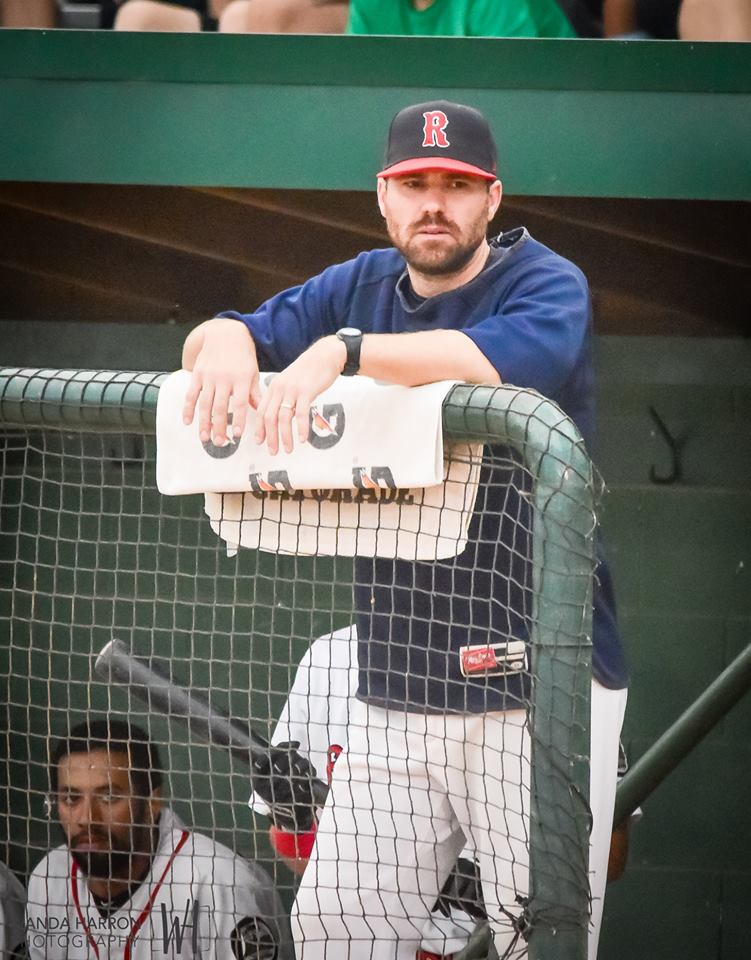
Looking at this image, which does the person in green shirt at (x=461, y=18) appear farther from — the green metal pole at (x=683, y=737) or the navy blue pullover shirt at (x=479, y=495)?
the green metal pole at (x=683, y=737)

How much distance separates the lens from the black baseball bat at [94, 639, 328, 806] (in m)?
2.67

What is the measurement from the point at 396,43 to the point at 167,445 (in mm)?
1397

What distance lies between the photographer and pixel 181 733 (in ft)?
12.4

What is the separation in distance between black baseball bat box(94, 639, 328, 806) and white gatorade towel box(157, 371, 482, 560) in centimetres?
77

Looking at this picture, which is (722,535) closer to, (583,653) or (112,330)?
(112,330)

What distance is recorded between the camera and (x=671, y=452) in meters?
3.80

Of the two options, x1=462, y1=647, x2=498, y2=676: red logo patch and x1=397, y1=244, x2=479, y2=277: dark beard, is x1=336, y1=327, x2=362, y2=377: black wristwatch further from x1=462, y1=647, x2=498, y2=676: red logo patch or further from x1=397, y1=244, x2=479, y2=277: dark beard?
x1=462, y1=647, x2=498, y2=676: red logo patch

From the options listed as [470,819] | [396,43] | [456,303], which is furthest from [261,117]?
[470,819]

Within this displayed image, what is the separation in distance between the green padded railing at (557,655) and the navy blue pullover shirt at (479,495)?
250mm

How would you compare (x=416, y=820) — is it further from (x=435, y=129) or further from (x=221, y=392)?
(x=435, y=129)

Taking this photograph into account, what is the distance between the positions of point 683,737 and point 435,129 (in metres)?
1.55

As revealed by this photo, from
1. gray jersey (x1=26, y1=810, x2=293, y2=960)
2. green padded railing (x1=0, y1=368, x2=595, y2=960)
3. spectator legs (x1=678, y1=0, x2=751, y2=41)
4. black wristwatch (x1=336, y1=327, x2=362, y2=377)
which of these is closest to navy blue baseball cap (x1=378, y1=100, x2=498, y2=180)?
black wristwatch (x1=336, y1=327, x2=362, y2=377)

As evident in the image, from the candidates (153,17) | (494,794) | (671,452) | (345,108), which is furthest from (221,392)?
(671,452)

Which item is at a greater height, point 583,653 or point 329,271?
point 329,271
